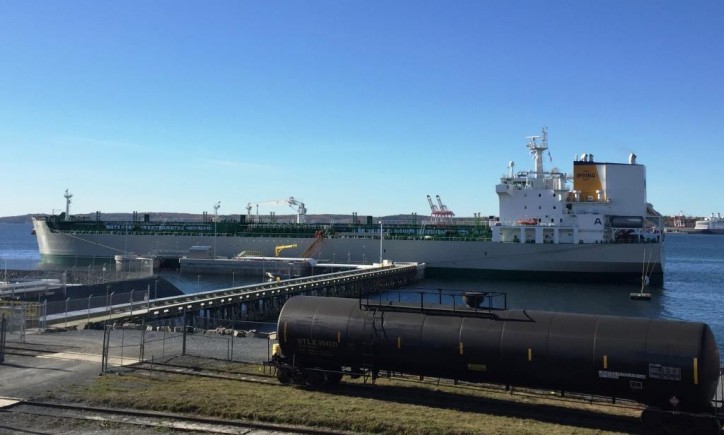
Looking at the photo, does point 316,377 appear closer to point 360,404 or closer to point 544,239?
point 360,404

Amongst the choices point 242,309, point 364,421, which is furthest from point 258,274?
point 364,421

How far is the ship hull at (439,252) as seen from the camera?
2373 inches

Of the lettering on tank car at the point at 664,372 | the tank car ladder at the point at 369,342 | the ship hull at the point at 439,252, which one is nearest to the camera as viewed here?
the lettering on tank car at the point at 664,372

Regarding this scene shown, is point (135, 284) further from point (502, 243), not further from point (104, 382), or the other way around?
point (502, 243)

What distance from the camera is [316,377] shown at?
1501 cm

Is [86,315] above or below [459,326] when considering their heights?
below

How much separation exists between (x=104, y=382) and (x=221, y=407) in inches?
164

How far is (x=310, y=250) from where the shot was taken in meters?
77.8

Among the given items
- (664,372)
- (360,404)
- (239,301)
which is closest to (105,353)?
(360,404)

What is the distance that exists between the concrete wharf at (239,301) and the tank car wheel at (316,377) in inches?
110

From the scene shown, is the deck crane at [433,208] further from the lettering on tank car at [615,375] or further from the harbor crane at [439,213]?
the lettering on tank car at [615,375]

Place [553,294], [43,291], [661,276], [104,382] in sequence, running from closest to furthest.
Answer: [104,382] < [43,291] < [553,294] < [661,276]

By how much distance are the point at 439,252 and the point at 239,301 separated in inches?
1424

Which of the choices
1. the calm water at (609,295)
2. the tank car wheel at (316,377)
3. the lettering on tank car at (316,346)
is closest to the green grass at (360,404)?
the tank car wheel at (316,377)
